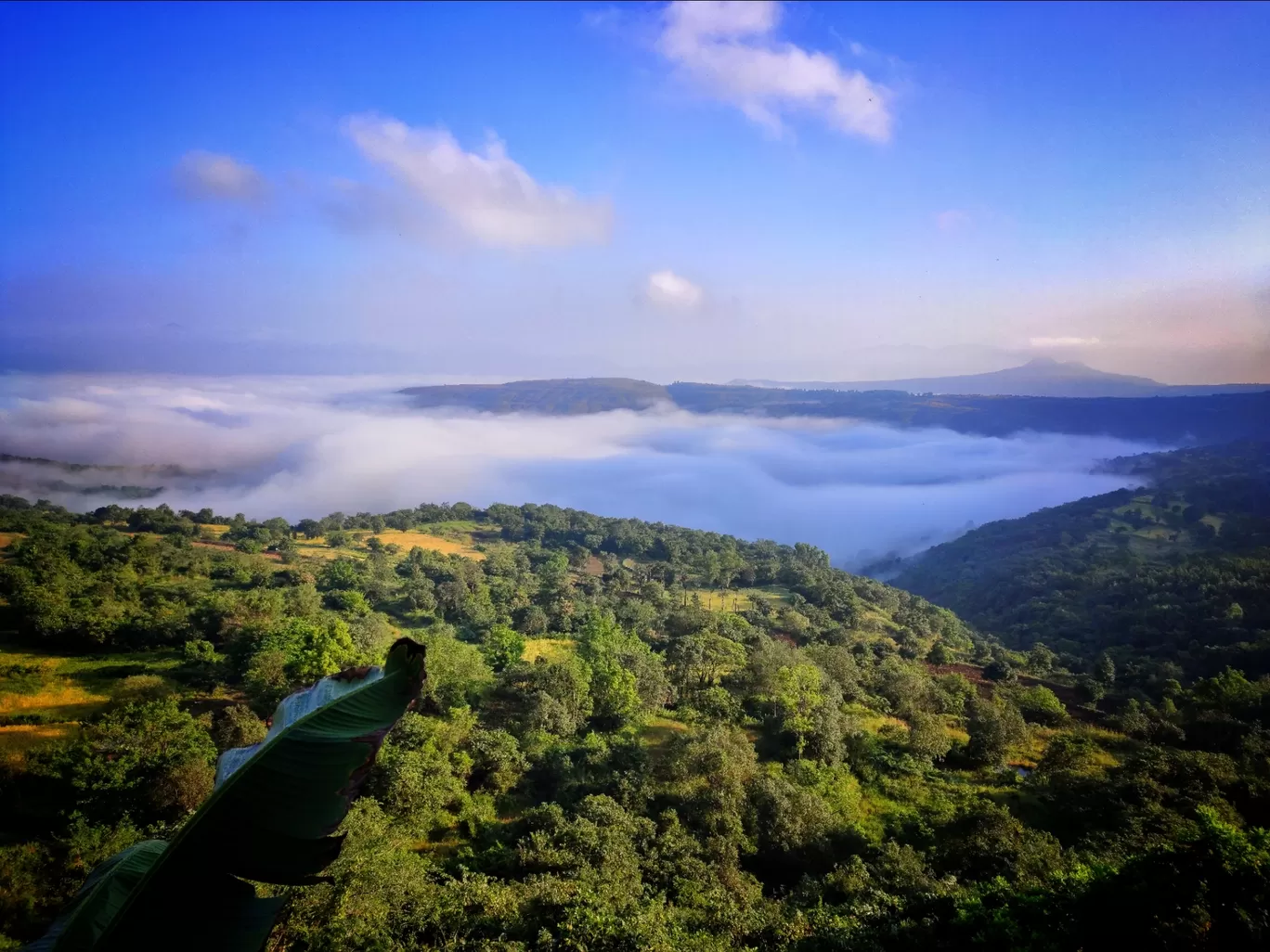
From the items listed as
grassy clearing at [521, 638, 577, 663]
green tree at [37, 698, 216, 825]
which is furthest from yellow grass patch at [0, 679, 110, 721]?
grassy clearing at [521, 638, 577, 663]

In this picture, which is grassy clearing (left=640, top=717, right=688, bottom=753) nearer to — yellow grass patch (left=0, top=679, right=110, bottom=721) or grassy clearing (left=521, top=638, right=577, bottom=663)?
grassy clearing (left=521, top=638, right=577, bottom=663)

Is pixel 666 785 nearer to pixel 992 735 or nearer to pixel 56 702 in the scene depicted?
pixel 992 735

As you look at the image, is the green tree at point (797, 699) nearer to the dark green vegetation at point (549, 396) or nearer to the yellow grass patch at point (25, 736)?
the yellow grass patch at point (25, 736)

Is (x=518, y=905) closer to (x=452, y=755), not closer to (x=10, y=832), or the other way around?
(x=452, y=755)

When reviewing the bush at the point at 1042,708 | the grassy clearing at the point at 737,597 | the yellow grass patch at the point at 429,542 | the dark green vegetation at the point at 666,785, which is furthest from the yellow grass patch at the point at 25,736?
the yellow grass patch at the point at 429,542

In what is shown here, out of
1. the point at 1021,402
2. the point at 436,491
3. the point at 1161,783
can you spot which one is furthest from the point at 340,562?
the point at 1021,402

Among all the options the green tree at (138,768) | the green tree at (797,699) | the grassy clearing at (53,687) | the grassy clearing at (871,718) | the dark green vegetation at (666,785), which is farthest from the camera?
the grassy clearing at (871,718)
